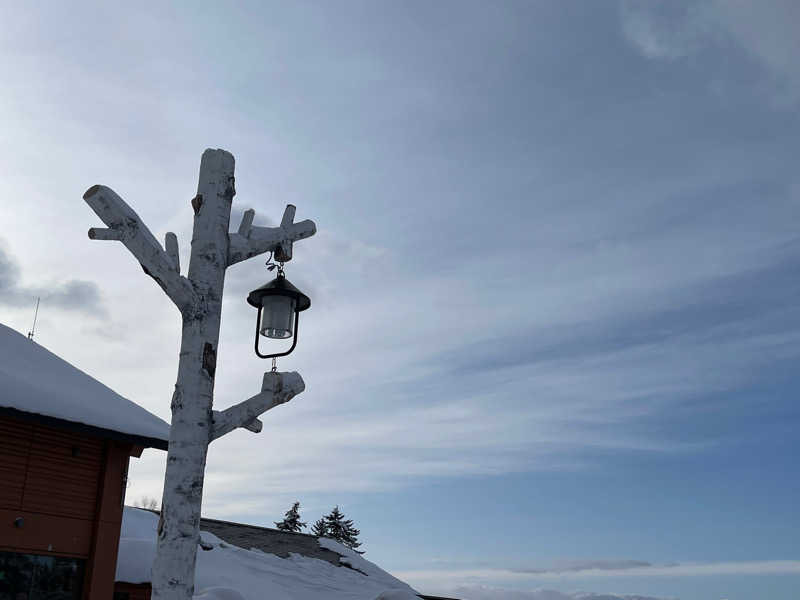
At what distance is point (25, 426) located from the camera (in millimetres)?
11078

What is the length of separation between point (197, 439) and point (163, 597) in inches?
38.2

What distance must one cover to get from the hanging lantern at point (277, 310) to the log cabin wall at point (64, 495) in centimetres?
613

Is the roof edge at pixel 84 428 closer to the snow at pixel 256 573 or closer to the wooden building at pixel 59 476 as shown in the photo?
the wooden building at pixel 59 476

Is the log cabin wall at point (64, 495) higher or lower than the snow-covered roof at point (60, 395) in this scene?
lower

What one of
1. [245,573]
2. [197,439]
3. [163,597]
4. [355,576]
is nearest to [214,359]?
[197,439]

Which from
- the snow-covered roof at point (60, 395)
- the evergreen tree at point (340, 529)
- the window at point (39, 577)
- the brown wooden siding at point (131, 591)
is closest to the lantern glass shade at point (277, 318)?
the snow-covered roof at point (60, 395)

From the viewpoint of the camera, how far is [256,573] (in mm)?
18250

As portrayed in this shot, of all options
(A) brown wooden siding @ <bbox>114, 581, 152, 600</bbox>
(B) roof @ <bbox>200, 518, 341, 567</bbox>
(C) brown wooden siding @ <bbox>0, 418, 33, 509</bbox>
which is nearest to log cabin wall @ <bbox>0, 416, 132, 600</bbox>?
(C) brown wooden siding @ <bbox>0, 418, 33, 509</bbox>

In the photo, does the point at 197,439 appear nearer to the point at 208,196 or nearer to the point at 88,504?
the point at 208,196

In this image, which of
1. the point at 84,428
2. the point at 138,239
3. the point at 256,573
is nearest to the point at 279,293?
the point at 138,239

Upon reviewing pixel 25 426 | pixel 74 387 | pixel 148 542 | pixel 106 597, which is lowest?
pixel 106 597

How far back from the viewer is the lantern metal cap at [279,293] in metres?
6.07

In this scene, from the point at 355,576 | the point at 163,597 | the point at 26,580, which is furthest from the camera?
the point at 355,576

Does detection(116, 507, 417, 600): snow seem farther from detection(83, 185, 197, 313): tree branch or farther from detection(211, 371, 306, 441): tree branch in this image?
detection(83, 185, 197, 313): tree branch
